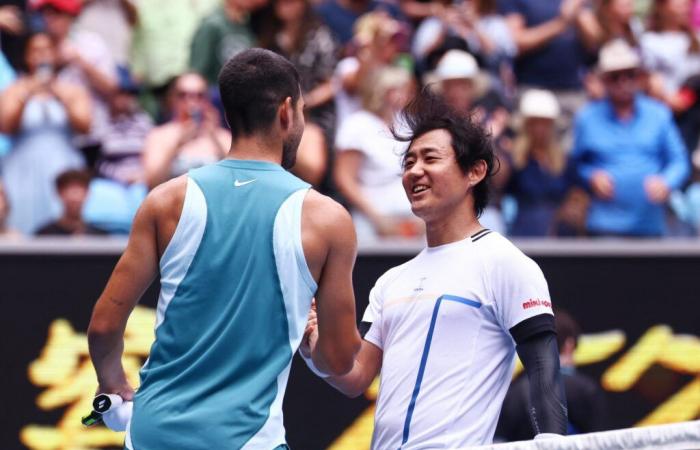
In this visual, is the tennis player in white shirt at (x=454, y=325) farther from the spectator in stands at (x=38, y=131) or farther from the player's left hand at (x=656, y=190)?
the player's left hand at (x=656, y=190)

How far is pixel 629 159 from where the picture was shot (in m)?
8.91

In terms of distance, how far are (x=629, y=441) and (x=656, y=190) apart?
5101mm

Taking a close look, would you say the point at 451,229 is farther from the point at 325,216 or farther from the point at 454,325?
the point at 325,216

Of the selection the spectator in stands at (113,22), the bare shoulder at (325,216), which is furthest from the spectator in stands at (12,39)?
the bare shoulder at (325,216)

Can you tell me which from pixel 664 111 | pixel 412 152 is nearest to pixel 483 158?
pixel 412 152

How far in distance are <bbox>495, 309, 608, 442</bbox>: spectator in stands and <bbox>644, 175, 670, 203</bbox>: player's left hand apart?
170 centimetres

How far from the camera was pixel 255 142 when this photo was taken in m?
3.88

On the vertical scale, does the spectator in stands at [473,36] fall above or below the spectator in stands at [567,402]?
above

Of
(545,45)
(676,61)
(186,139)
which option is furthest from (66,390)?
(676,61)

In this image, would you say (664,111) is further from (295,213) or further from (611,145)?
(295,213)

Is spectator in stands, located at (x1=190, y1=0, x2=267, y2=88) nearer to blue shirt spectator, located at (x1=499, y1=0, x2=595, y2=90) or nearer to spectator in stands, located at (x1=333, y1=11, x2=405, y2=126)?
spectator in stands, located at (x1=333, y1=11, x2=405, y2=126)

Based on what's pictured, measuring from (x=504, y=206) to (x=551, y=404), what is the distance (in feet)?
16.4

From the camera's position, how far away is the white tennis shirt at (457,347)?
13.4 ft

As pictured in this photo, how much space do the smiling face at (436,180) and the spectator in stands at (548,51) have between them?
18.8 ft
